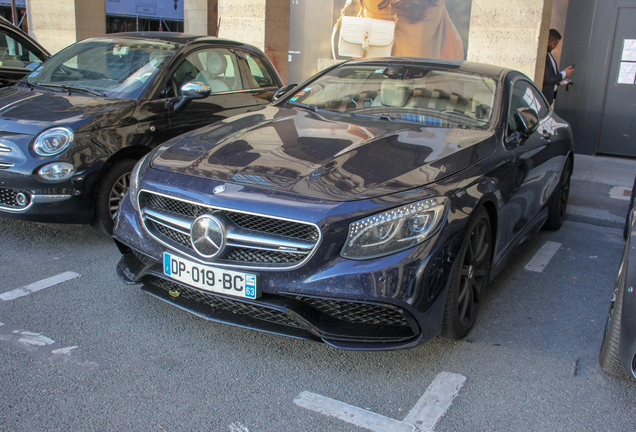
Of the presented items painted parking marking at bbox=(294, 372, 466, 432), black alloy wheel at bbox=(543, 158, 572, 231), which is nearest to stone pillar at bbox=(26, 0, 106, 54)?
black alloy wheel at bbox=(543, 158, 572, 231)

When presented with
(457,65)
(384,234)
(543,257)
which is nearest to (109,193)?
(384,234)

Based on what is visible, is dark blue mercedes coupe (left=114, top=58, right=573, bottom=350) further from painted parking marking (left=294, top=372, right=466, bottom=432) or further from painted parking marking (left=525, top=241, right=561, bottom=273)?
painted parking marking (left=525, top=241, right=561, bottom=273)

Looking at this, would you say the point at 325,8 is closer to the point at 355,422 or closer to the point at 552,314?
the point at 552,314

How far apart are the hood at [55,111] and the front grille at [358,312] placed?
257 centimetres

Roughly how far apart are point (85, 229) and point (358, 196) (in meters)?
3.13

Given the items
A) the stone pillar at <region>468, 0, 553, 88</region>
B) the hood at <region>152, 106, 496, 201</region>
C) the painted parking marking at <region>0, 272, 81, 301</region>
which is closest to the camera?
the hood at <region>152, 106, 496, 201</region>

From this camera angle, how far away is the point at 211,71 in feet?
18.7

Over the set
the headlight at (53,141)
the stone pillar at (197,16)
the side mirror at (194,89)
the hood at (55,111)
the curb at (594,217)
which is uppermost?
the stone pillar at (197,16)

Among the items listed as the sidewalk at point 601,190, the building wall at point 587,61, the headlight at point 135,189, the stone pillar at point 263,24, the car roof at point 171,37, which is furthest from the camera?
the stone pillar at point 263,24

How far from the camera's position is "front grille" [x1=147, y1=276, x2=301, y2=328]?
9.36ft

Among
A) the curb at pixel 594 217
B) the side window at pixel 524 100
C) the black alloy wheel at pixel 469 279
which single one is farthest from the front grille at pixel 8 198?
the curb at pixel 594 217

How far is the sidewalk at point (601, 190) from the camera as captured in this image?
590 cm

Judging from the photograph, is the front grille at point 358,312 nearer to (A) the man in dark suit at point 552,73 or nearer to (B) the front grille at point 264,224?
(B) the front grille at point 264,224

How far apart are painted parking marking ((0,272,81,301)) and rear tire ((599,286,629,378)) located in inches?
126
